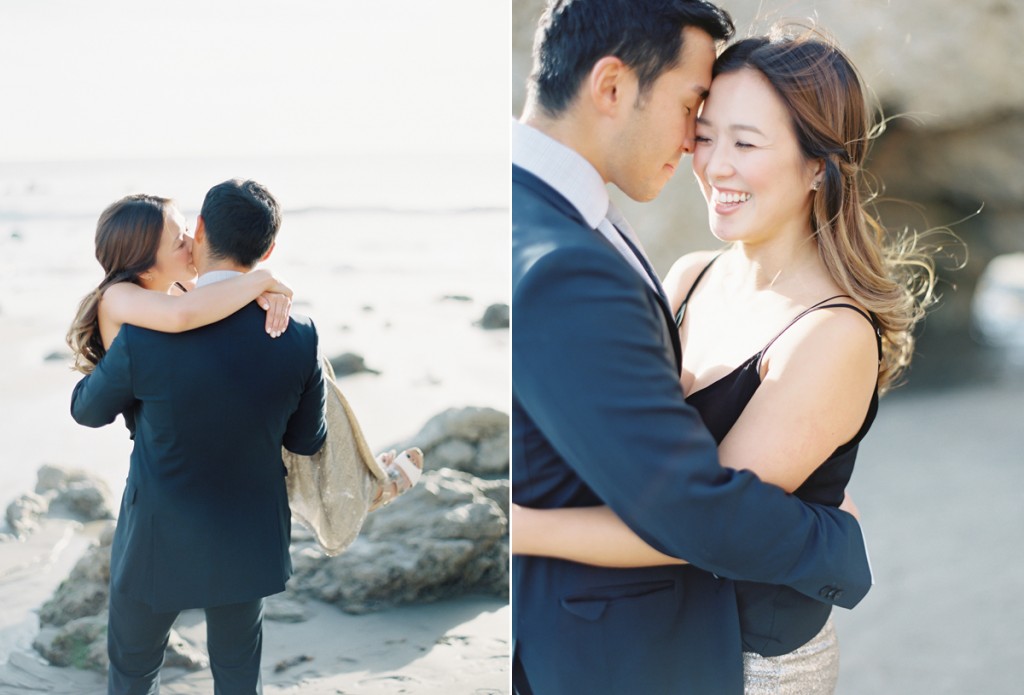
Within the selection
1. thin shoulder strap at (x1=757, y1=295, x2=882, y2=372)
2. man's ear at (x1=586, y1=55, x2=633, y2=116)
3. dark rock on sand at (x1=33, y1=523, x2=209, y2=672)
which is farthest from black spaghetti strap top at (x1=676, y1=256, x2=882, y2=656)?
dark rock on sand at (x1=33, y1=523, x2=209, y2=672)

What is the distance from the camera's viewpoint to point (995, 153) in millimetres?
5094

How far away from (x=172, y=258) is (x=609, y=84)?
844mm

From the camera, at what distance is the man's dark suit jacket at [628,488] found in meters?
1.11

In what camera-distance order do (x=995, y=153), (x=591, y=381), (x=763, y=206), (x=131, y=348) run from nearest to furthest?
(x=591, y=381) → (x=763, y=206) → (x=131, y=348) → (x=995, y=153)

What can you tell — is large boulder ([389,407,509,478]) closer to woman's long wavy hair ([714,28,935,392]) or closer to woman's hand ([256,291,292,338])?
woman's hand ([256,291,292,338])

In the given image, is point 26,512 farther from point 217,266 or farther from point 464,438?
point 464,438

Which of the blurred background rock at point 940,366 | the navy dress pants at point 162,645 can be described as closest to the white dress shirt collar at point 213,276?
the navy dress pants at point 162,645

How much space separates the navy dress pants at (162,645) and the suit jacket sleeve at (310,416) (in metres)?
0.32

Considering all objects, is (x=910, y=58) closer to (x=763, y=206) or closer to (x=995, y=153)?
(x=995, y=153)

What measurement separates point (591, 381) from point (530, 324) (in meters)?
0.09

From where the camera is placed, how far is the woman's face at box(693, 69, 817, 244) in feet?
4.46

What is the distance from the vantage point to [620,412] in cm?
110

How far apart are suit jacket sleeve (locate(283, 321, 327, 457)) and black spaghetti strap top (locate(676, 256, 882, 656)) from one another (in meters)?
0.72

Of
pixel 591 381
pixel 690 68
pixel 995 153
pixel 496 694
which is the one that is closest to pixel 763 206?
pixel 690 68
